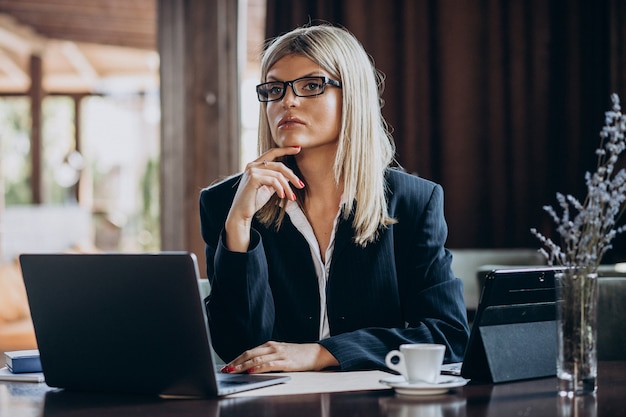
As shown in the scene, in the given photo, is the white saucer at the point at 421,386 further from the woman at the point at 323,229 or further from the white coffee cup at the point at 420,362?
the woman at the point at 323,229

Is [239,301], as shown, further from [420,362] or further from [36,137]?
[36,137]

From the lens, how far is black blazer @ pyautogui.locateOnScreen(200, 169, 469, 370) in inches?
70.6

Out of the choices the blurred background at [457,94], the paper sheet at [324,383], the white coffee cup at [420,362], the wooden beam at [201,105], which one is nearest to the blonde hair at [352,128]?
the paper sheet at [324,383]

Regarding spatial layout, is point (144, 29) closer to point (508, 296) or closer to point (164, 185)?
point (164, 185)

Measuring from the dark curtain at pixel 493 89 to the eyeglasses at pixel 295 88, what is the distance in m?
2.48

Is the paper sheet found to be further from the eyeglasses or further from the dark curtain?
the dark curtain

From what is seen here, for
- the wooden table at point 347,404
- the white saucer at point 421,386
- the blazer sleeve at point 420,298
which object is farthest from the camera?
the blazer sleeve at point 420,298

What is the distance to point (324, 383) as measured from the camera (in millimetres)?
1426

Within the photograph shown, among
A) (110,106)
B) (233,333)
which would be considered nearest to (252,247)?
(233,333)

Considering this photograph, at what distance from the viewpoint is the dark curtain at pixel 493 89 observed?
436 cm

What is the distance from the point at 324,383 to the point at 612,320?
0.79 meters

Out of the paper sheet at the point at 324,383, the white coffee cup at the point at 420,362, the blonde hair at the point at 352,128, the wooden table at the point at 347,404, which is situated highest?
the blonde hair at the point at 352,128

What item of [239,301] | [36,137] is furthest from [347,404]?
[36,137]

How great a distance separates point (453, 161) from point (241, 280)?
281 cm
